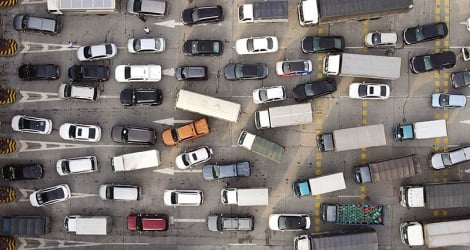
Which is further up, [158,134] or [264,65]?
[264,65]

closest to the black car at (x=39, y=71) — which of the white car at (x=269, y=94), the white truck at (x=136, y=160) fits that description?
the white truck at (x=136, y=160)

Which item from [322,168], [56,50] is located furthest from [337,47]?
[56,50]

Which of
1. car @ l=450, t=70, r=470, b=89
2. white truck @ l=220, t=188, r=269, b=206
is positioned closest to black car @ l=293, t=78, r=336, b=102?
white truck @ l=220, t=188, r=269, b=206

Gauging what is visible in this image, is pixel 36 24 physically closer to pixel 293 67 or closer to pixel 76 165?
pixel 76 165

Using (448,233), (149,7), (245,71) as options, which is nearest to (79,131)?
(149,7)

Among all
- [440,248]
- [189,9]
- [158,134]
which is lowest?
[440,248]

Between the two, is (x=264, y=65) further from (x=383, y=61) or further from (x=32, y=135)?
(x=32, y=135)

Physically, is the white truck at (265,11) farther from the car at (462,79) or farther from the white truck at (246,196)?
the car at (462,79)
